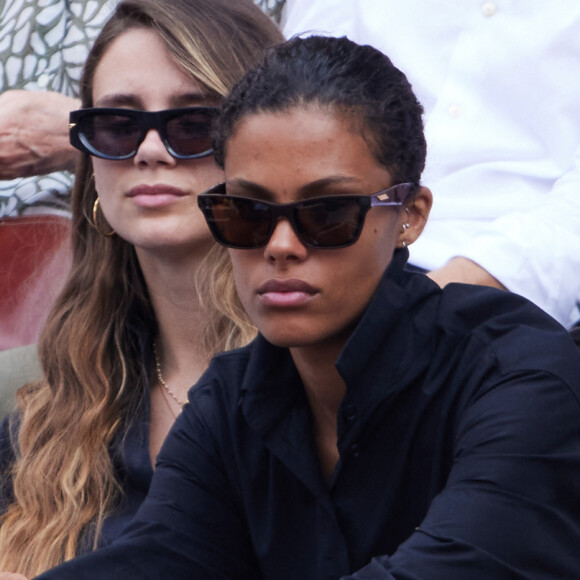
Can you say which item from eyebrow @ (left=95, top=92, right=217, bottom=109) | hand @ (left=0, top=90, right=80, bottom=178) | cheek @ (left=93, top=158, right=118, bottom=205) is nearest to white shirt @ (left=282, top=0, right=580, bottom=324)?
eyebrow @ (left=95, top=92, right=217, bottom=109)

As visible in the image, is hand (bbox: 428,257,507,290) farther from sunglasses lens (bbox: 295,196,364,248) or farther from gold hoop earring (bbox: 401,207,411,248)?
sunglasses lens (bbox: 295,196,364,248)

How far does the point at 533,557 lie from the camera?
1443 millimetres

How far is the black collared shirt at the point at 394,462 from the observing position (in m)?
1.46

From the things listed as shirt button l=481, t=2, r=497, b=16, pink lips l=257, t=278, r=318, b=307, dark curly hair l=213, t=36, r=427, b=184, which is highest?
shirt button l=481, t=2, r=497, b=16

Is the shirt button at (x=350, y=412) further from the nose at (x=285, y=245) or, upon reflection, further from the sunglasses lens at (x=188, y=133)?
the sunglasses lens at (x=188, y=133)

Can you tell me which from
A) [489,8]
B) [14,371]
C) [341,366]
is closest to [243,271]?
[341,366]

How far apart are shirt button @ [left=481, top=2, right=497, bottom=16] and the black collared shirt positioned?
1.22 metres

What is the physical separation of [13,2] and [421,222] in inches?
93.7

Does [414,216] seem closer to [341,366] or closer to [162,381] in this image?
[341,366]

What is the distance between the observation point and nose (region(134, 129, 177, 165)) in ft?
8.27

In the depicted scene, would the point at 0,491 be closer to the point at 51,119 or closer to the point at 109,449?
the point at 109,449

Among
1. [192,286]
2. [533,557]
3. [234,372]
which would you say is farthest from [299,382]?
[192,286]

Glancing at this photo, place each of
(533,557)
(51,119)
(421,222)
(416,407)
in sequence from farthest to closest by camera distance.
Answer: (51,119), (421,222), (416,407), (533,557)

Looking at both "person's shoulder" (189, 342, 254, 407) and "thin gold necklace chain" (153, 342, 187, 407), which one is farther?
"thin gold necklace chain" (153, 342, 187, 407)
